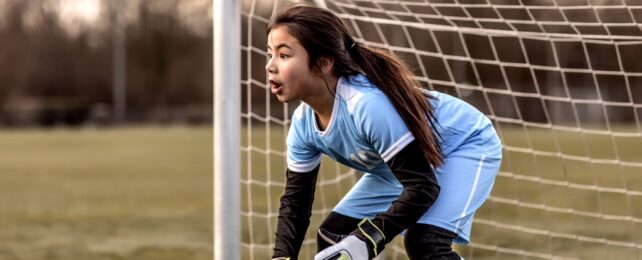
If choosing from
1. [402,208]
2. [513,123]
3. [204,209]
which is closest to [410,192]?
[402,208]

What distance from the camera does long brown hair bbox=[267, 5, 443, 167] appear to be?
269 cm

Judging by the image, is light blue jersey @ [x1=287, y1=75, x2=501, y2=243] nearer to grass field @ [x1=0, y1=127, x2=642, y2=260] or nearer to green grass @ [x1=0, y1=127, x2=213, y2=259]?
grass field @ [x1=0, y1=127, x2=642, y2=260]

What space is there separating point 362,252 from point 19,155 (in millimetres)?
16202

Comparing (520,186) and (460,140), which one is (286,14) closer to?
(460,140)

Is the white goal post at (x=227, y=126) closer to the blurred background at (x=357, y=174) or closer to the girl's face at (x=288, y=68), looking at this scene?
the blurred background at (x=357, y=174)

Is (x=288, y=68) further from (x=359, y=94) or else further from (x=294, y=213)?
(x=294, y=213)

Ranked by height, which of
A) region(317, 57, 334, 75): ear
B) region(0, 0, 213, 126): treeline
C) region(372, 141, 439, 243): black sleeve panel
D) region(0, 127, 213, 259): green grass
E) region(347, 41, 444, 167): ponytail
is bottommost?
region(0, 0, 213, 126): treeline

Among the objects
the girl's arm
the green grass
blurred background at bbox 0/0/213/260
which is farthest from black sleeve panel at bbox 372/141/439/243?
blurred background at bbox 0/0/213/260

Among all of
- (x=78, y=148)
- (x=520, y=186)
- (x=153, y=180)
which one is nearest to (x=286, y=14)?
(x=520, y=186)

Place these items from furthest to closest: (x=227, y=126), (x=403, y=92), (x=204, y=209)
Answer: (x=204, y=209) → (x=227, y=126) → (x=403, y=92)

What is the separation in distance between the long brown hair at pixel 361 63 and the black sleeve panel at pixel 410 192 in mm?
50

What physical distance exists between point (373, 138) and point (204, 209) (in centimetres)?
622

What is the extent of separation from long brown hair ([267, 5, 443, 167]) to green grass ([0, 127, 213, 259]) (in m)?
3.12

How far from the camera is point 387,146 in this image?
2668 mm
